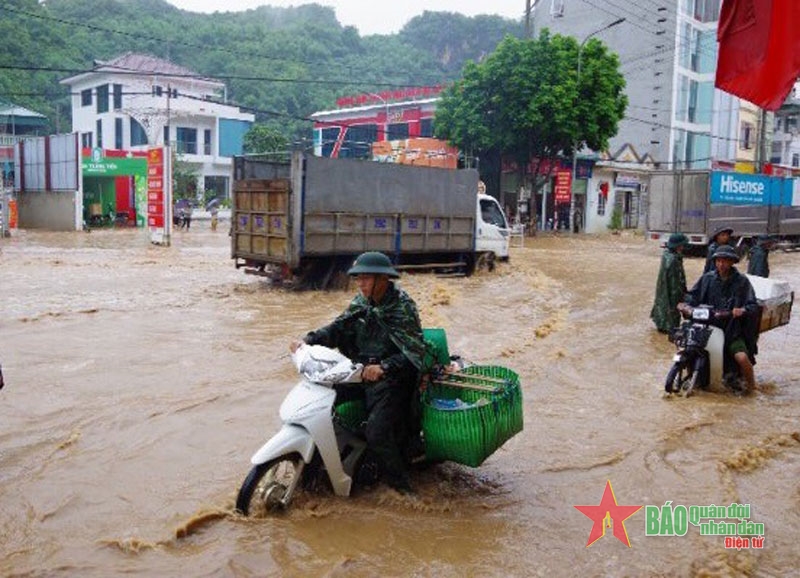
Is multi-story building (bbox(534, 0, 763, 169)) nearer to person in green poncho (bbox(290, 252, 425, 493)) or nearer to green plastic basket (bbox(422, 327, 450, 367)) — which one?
green plastic basket (bbox(422, 327, 450, 367))

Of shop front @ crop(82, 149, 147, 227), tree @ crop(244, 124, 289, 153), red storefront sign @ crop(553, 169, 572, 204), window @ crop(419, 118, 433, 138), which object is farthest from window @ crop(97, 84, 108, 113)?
red storefront sign @ crop(553, 169, 572, 204)

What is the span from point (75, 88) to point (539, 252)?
123 feet

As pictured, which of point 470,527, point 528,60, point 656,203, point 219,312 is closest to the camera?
point 470,527

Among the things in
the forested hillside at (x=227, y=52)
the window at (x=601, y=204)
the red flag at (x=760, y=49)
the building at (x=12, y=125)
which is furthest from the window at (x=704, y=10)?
the red flag at (x=760, y=49)

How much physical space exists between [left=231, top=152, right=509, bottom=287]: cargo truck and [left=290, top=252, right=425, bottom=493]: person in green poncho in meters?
9.34

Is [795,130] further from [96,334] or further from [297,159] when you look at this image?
[96,334]

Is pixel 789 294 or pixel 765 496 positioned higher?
pixel 789 294

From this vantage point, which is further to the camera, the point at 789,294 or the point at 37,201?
the point at 37,201

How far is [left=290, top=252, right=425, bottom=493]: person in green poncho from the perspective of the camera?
13.9 feet

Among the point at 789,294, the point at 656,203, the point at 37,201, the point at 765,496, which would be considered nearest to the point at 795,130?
the point at 656,203

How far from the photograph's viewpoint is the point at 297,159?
44.4ft

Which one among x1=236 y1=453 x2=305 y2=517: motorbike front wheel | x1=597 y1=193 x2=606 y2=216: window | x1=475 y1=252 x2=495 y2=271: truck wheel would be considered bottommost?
x1=236 y1=453 x2=305 y2=517: motorbike front wheel

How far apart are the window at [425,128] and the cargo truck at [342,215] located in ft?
75.1

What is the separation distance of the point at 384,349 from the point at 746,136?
46095 mm
